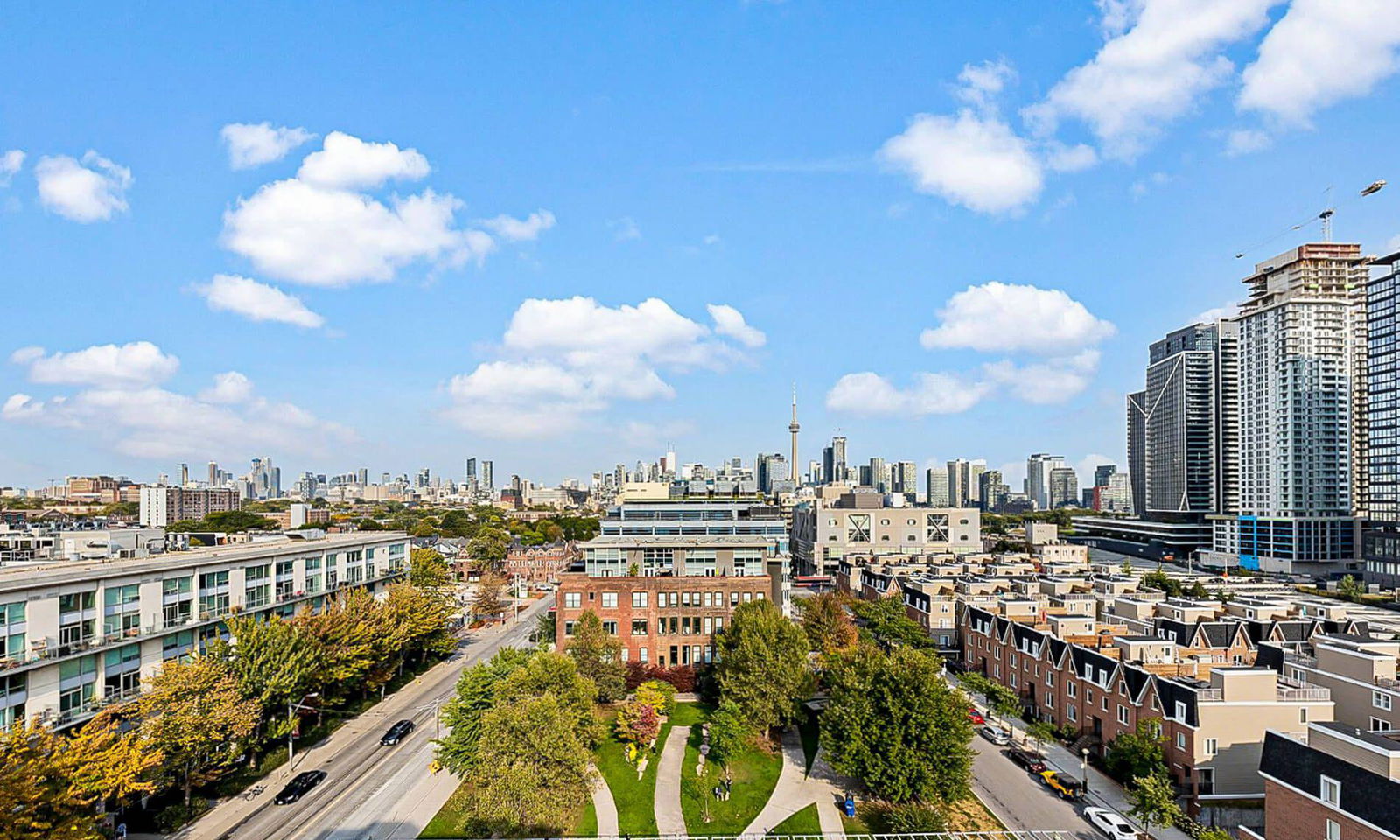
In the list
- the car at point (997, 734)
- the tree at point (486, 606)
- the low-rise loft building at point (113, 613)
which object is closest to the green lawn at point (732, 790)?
the car at point (997, 734)

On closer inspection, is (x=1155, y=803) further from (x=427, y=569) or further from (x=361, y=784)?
(x=427, y=569)

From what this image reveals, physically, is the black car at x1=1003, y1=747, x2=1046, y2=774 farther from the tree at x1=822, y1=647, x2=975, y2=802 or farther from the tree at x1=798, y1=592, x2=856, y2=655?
the tree at x1=798, y1=592, x2=856, y2=655

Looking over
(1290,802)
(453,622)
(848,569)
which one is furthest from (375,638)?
(848,569)

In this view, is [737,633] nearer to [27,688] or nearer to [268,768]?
[268,768]

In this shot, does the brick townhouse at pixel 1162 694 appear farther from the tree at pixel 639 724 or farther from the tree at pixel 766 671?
the tree at pixel 639 724

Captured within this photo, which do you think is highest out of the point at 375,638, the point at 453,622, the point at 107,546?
the point at 107,546

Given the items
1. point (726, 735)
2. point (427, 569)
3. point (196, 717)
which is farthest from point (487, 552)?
point (196, 717)
